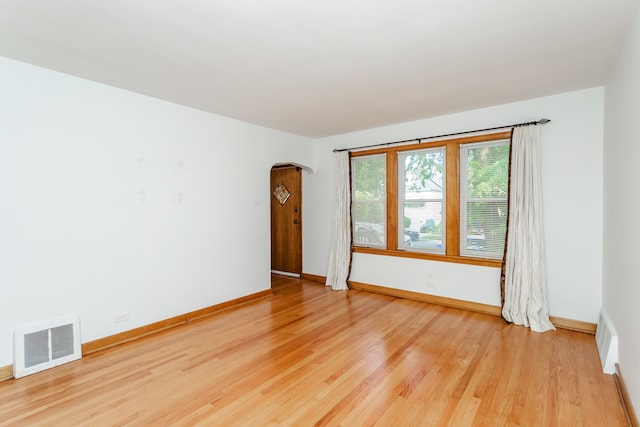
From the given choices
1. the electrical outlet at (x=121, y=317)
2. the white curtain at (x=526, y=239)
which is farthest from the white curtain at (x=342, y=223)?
the electrical outlet at (x=121, y=317)

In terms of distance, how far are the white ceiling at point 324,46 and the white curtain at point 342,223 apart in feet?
5.77

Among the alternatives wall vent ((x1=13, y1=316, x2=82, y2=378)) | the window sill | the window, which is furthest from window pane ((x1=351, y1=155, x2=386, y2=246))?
wall vent ((x1=13, y1=316, x2=82, y2=378))

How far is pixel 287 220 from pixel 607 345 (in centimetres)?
489

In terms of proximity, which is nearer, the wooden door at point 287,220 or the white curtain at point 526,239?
the white curtain at point 526,239

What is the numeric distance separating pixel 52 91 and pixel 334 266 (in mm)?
4258

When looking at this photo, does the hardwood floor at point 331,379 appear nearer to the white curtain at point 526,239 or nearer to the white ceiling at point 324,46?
the white curtain at point 526,239

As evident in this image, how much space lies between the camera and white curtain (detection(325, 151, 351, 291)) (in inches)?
208

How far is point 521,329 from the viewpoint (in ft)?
11.5

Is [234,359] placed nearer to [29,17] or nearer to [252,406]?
[252,406]

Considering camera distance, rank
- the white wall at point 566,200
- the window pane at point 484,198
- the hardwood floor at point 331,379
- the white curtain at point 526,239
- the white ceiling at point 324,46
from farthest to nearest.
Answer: the window pane at point 484,198 → the white curtain at point 526,239 → the white wall at point 566,200 → the hardwood floor at point 331,379 → the white ceiling at point 324,46

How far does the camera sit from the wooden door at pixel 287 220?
611cm

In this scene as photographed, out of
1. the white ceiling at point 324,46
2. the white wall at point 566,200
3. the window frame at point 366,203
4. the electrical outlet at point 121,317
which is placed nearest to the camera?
the white ceiling at point 324,46

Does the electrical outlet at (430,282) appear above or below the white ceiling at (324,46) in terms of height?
below

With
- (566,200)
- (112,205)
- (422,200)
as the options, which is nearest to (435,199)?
(422,200)
